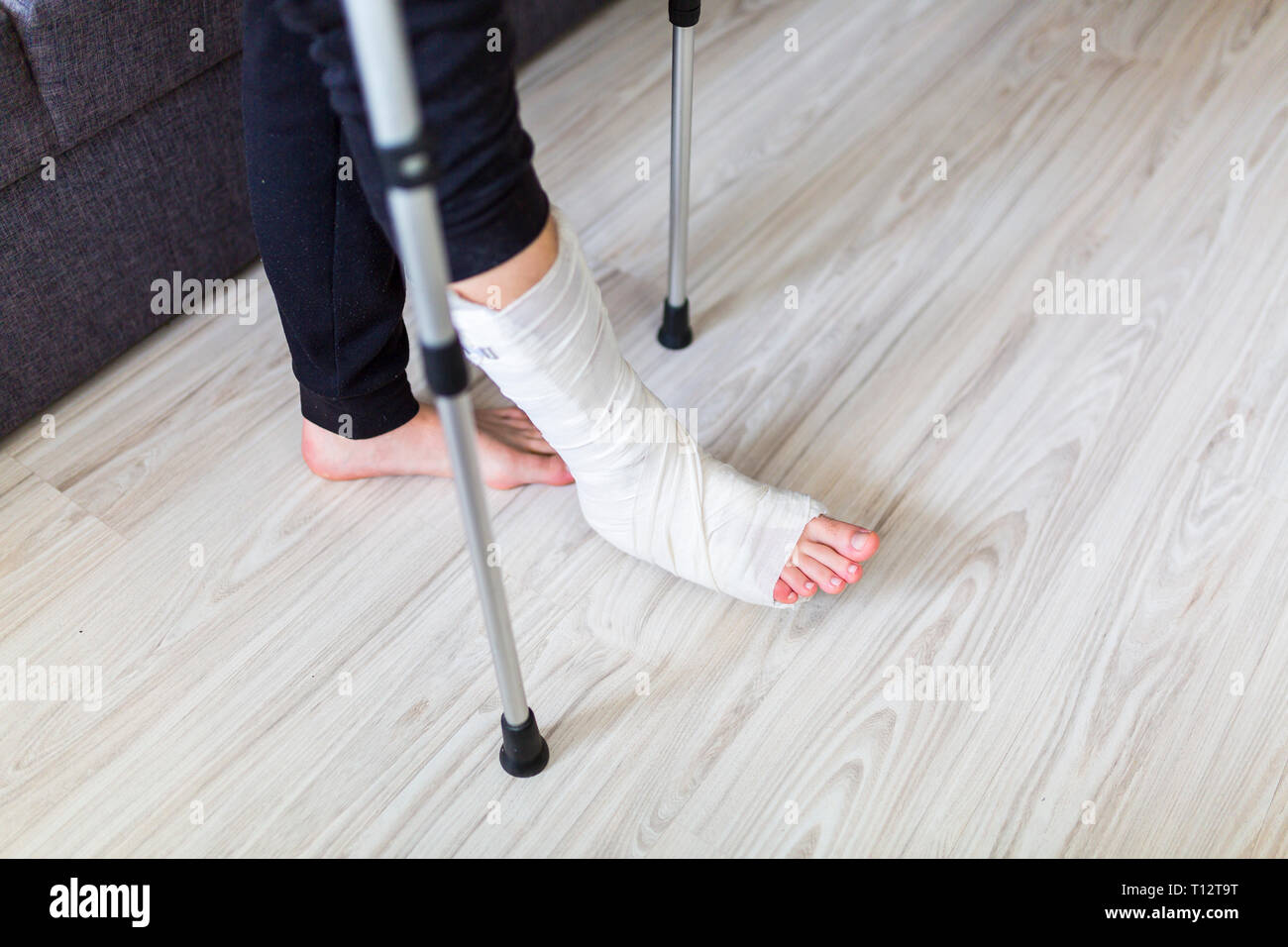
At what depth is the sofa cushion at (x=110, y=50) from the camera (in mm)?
1028

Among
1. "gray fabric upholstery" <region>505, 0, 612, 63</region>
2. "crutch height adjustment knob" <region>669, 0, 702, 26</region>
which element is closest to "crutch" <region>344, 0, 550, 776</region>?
"crutch height adjustment knob" <region>669, 0, 702, 26</region>

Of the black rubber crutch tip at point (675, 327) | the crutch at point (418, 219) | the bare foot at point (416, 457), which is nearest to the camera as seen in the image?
the crutch at point (418, 219)

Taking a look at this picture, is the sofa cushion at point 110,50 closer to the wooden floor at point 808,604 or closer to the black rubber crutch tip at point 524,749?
the wooden floor at point 808,604

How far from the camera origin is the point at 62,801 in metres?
0.93

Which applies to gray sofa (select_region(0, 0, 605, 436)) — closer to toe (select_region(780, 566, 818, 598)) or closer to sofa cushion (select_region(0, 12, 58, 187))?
sofa cushion (select_region(0, 12, 58, 187))

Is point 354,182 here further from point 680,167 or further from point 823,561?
point 823,561

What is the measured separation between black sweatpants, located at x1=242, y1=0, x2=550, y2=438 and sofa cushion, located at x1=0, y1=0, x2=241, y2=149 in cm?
26

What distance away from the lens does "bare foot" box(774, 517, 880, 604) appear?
1.02 m

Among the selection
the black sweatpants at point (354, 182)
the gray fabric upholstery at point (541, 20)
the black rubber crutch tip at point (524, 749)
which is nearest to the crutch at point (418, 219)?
the black sweatpants at point (354, 182)

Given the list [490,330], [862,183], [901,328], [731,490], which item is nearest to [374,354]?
[490,330]

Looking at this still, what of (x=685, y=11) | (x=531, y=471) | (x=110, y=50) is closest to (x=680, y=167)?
(x=685, y=11)

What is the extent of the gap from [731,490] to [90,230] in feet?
2.27

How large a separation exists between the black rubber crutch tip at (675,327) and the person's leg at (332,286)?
200mm

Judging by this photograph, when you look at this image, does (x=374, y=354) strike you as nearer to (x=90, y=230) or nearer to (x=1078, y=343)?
(x=90, y=230)
